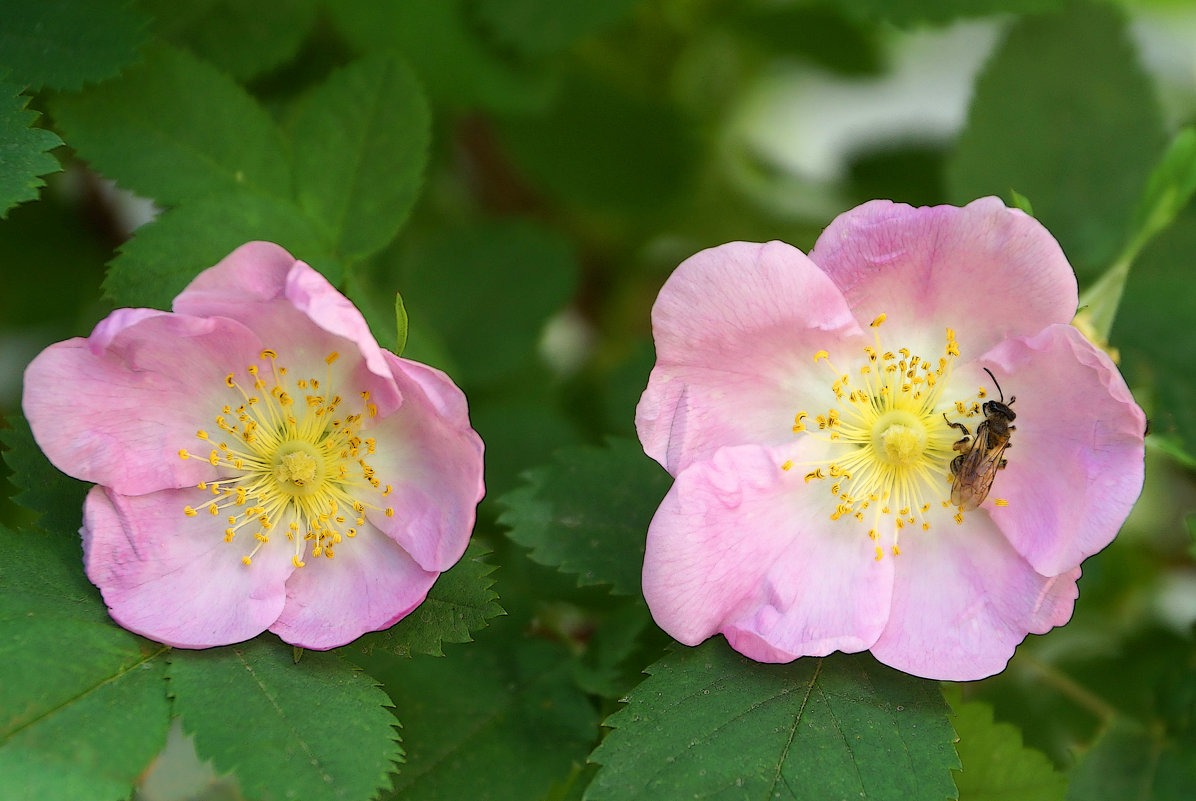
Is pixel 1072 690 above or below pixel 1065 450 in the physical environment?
below

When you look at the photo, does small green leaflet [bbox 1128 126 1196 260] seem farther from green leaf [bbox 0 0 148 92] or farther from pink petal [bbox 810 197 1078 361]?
green leaf [bbox 0 0 148 92]

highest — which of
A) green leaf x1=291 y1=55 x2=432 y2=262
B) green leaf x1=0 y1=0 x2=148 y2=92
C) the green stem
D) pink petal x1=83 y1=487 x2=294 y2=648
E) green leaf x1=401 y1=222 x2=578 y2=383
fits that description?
green leaf x1=0 y1=0 x2=148 y2=92

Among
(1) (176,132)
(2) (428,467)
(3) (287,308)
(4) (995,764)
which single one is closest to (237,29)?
(1) (176,132)

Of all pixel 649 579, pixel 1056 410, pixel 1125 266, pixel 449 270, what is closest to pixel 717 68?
pixel 449 270

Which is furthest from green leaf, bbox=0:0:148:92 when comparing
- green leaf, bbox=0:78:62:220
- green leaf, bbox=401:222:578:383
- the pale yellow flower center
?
the pale yellow flower center

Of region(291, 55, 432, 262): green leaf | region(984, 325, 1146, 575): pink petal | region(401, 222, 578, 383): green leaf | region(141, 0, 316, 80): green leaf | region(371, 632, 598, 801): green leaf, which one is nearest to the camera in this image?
region(984, 325, 1146, 575): pink petal

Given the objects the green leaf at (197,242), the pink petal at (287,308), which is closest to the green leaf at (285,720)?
the pink petal at (287,308)

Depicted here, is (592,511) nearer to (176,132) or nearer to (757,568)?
(757,568)
